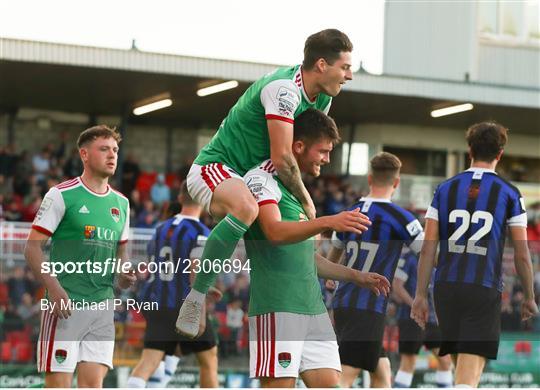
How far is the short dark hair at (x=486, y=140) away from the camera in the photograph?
833cm

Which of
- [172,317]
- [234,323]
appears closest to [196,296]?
[172,317]

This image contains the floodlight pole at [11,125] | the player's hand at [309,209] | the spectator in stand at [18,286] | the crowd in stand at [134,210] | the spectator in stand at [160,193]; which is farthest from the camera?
the floodlight pole at [11,125]

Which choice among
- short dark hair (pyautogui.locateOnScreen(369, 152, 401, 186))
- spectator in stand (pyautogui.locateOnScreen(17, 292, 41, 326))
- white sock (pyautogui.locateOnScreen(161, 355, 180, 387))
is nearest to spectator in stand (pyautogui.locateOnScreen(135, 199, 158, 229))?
spectator in stand (pyautogui.locateOnScreen(17, 292, 41, 326))

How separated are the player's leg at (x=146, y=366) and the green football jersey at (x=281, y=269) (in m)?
5.25

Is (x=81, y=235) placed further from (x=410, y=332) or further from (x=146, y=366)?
(x=410, y=332)

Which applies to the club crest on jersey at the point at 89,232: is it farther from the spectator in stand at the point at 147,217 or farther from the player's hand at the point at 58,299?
the spectator in stand at the point at 147,217

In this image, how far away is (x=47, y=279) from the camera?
27.2ft

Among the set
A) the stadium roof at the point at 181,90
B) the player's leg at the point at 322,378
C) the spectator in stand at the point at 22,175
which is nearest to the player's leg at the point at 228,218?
the player's leg at the point at 322,378

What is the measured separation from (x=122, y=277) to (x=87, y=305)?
323 millimetres

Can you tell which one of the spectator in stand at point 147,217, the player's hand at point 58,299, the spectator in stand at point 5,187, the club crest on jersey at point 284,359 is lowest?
the club crest on jersey at point 284,359

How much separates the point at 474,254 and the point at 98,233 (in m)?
2.55

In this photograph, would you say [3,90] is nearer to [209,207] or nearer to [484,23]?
[484,23]

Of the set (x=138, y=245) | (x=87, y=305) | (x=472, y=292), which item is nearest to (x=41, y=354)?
(x=87, y=305)

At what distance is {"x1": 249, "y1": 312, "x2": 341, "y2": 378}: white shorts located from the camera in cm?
692
